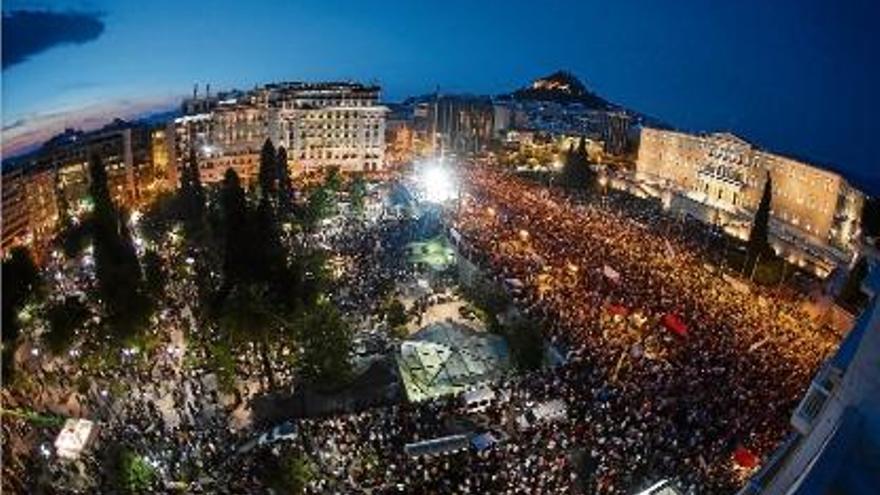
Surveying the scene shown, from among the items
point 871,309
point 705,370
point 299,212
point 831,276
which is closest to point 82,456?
point 705,370

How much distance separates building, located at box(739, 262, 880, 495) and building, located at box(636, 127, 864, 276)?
124 feet

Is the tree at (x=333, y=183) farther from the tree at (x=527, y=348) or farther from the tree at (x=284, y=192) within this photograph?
the tree at (x=527, y=348)

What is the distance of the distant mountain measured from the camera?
147000 mm

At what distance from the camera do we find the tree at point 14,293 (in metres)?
28.5

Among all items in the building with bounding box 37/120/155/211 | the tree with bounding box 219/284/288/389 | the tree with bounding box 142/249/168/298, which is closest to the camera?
A: the tree with bounding box 219/284/288/389

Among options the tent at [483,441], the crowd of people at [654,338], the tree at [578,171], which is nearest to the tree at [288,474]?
the tent at [483,441]

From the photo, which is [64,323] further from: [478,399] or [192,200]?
[192,200]

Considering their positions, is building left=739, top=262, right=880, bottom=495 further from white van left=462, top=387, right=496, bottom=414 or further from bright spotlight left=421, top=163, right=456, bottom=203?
bright spotlight left=421, top=163, right=456, bottom=203

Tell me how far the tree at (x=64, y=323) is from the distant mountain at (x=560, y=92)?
11450cm

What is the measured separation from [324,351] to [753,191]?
4549 cm

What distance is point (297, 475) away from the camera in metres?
21.2

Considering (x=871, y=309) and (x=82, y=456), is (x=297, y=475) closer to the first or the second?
(x=82, y=456)

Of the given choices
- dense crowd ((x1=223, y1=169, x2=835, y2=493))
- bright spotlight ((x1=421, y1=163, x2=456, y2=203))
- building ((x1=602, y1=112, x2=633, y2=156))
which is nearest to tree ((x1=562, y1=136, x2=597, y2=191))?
bright spotlight ((x1=421, y1=163, x2=456, y2=203))

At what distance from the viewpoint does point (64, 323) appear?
30188mm
